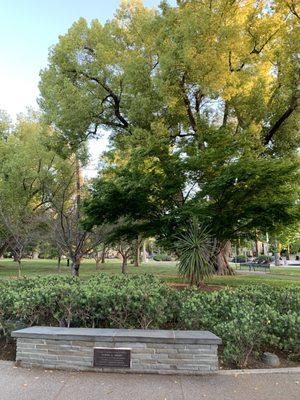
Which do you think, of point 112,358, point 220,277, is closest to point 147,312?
point 112,358

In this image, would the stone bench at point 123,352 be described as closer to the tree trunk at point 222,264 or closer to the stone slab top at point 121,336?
the stone slab top at point 121,336

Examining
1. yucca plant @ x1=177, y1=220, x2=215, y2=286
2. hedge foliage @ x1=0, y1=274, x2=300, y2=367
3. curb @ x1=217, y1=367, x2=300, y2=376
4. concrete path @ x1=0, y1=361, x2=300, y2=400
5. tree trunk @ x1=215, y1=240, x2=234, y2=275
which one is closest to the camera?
concrete path @ x1=0, y1=361, x2=300, y2=400

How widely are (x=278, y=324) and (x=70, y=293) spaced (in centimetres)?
330

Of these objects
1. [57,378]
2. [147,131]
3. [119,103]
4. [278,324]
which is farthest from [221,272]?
[57,378]

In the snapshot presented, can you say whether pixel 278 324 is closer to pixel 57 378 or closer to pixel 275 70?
pixel 57 378

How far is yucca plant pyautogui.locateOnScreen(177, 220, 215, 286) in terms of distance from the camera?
10.9 meters

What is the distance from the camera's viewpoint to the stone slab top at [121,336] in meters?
4.92

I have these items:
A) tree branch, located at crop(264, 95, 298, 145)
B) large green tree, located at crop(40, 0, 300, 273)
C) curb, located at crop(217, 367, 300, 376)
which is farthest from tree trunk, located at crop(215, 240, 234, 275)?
curb, located at crop(217, 367, 300, 376)

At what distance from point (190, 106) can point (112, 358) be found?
46.4 feet

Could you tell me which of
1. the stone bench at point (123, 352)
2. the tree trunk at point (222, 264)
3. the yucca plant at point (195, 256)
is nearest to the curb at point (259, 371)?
the stone bench at point (123, 352)

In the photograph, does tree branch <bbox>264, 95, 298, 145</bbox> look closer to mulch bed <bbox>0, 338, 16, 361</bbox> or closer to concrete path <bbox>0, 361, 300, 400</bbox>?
concrete path <bbox>0, 361, 300, 400</bbox>

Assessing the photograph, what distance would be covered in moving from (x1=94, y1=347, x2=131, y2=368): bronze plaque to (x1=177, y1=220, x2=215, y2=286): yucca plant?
6.09 meters

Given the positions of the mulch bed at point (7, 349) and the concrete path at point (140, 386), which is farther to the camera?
the mulch bed at point (7, 349)

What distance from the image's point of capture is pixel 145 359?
4.93 m
